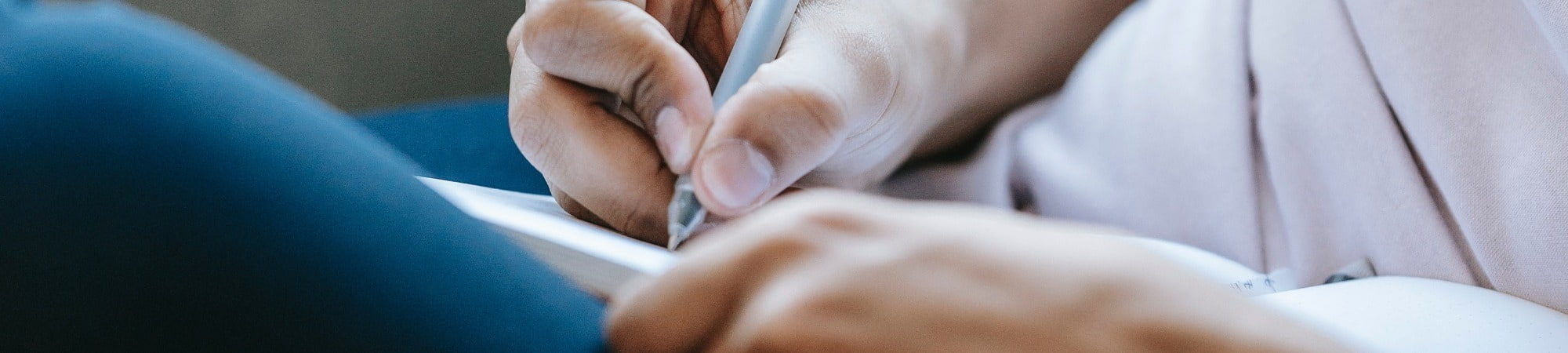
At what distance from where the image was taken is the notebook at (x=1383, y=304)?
0.20m

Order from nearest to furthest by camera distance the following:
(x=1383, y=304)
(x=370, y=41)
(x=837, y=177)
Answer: (x=1383, y=304), (x=837, y=177), (x=370, y=41)

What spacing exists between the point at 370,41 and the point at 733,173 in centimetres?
60

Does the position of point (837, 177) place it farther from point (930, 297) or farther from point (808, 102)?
point (930, 297)

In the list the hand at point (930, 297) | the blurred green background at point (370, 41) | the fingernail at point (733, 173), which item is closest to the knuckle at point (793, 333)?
the hand at point (930, 297)

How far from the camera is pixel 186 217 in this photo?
11 cm

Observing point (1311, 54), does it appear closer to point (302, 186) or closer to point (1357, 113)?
point (1357, 113)

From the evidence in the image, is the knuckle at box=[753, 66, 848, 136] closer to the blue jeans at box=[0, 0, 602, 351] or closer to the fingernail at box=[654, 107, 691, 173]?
the fingernail at box=[654, 107, 691, 173]

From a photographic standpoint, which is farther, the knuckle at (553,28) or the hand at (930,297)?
the knuckle at (553,28)

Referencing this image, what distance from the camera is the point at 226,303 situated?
4.3 inches

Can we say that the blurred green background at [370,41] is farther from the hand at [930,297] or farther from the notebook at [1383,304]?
the hand at [930,297]

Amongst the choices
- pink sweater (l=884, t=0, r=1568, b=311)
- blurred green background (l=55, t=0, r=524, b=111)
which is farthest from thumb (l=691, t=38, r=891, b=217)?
blurred green background (l=55, t=0, r=524, b=111)

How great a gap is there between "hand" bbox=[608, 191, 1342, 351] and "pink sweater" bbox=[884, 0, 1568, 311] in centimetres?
21

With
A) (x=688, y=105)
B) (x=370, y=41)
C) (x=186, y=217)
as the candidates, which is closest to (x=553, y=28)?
(x=688, y=105)

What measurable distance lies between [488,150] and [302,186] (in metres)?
0.43
